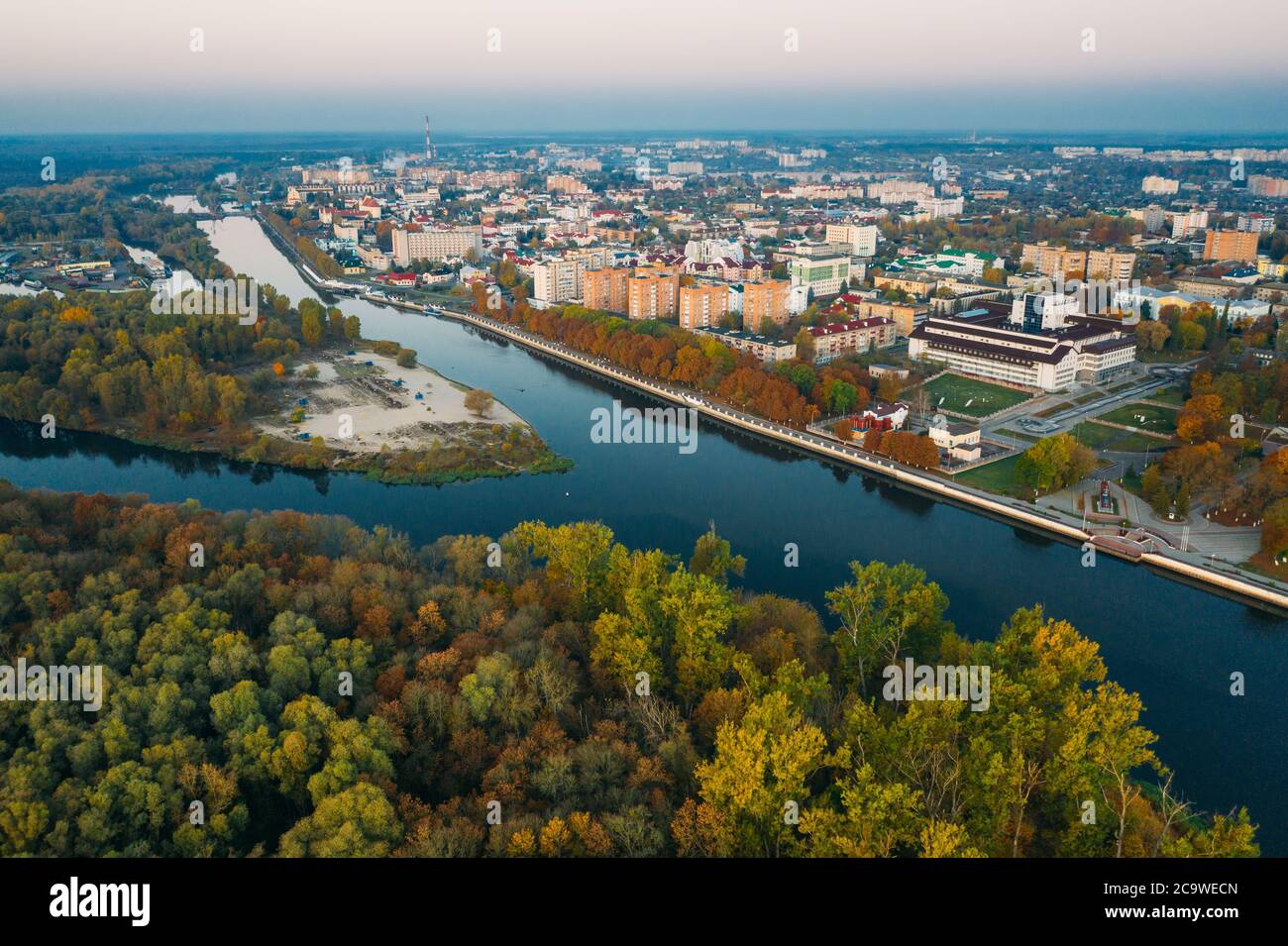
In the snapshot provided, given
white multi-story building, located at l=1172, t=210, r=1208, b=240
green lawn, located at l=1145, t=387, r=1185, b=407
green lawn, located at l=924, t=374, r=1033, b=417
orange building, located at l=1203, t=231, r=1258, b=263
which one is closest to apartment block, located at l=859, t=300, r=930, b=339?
green lawn, located at l=924, t=374, r=1033, b=417

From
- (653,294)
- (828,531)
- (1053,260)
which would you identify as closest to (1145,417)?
(828,531)

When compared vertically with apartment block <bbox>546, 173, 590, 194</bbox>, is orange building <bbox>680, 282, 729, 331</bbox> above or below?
below

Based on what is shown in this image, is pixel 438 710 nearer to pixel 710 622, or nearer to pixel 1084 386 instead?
pixel 710 622

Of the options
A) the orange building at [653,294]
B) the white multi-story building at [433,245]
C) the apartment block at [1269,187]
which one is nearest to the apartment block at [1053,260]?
the orange building at [653,294]

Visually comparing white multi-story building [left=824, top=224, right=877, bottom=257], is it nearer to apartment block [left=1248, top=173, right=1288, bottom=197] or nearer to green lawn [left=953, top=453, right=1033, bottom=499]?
green lawn [left=953, top=453, right=1033, bottom=499]

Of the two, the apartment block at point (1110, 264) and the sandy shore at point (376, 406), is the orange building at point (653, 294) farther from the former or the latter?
the apartment block at point (1110, 264)
